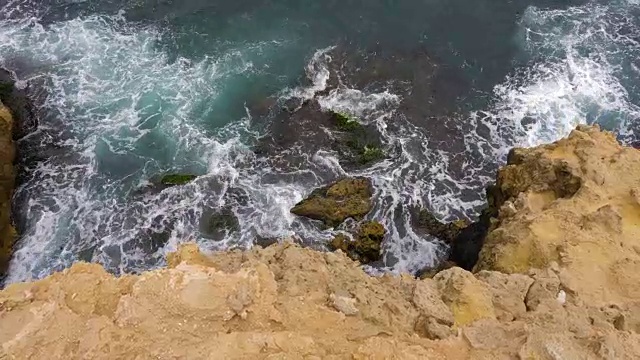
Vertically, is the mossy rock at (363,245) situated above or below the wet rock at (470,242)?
below

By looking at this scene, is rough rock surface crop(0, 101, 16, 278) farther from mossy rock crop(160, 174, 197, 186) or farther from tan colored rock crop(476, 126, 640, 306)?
tan colored rock crop(476, 126, 640, 306)

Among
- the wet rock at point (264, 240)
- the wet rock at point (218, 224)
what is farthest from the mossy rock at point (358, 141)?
the wet rock at point (218, 224)

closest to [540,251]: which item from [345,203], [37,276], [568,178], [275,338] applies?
[568,178]

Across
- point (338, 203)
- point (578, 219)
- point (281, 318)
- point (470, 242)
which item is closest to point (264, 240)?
point (338, 203)

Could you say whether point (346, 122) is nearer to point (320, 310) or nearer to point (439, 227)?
point (439, 227)

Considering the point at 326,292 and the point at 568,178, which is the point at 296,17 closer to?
the point at 568,178

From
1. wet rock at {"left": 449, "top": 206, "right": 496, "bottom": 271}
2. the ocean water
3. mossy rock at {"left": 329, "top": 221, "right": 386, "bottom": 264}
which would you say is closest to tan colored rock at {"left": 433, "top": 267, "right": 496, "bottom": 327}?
wet rock at {"left": 449, "top": 206, "right": 496, "bottom": 271}

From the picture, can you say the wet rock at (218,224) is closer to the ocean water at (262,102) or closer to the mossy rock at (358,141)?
the ocean water at (262,102)
